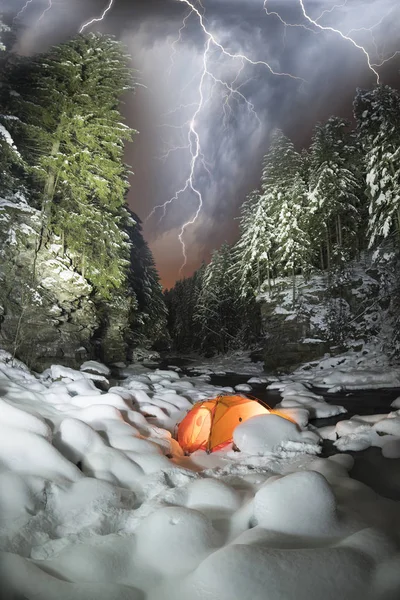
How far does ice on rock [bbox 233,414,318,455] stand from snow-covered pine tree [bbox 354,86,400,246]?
13.6 m

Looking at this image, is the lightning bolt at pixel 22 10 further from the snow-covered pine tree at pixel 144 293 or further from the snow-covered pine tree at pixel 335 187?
the snow-covered pine tree at pixel 335 187

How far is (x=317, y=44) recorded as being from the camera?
14.9m

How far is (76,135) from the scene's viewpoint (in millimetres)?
14375

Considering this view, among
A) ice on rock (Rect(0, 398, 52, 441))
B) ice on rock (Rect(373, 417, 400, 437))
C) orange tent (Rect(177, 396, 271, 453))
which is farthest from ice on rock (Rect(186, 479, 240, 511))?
ice on rock (Rect(373, 417, 400, 437))

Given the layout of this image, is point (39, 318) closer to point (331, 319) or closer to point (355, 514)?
point (355, 514)

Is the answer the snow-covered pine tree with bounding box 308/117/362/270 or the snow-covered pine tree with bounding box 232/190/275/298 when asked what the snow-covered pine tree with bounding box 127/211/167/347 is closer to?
the snow-covered pine tree with bounding box 232/190/275/298

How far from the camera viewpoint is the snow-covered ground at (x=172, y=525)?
227cm

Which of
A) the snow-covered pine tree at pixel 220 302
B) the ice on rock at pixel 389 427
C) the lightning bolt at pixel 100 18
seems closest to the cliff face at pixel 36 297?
the lightning bolt at pixel 100 18

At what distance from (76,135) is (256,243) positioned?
51.1ft

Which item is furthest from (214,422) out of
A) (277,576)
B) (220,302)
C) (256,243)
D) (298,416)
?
(220,302)

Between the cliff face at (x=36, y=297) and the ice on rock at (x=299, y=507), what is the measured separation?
10872mm

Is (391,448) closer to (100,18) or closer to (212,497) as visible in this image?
(212,497)

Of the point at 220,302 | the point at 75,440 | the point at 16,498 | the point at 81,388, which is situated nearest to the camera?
the point at 16,498

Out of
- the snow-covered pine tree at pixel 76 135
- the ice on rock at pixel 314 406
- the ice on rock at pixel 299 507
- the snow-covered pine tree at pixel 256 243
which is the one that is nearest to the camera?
the ice on rock at pixel 299 507
